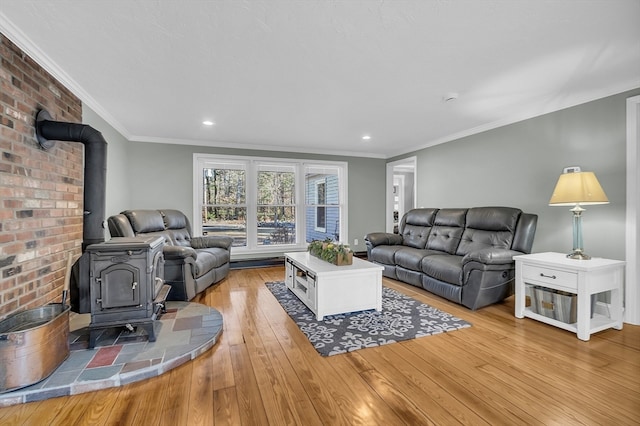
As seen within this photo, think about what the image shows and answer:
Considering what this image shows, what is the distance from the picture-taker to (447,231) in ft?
14.3

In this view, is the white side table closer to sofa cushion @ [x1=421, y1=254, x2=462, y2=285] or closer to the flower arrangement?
sofa cushion @ [x1=421, y1=254, x2=462, y2=285]

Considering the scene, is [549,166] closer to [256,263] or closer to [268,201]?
[268,201]

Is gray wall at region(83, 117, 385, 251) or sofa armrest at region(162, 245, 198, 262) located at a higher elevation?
gray wall at region(83, 117, 385, 251)

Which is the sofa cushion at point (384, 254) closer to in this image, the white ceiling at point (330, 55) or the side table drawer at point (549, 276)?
the side table drawer at point (549, 276)

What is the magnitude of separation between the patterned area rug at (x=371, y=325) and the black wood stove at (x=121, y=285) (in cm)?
134

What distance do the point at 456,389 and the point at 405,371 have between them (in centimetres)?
33

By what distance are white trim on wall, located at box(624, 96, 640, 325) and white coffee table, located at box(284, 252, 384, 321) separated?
235 cm

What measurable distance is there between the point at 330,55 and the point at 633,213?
3194 millimetres

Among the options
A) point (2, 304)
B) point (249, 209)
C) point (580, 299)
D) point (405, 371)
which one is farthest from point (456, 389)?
point (249, 209)

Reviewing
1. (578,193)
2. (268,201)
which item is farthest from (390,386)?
(268,201)

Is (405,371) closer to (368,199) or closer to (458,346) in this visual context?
(458,346)

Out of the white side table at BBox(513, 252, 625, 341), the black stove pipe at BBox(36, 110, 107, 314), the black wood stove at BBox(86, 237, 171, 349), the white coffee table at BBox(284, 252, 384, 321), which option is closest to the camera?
the black wood stove at BBox(86, 237, 171, 349)

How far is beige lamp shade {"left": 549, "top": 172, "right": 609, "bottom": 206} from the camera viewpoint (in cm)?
267

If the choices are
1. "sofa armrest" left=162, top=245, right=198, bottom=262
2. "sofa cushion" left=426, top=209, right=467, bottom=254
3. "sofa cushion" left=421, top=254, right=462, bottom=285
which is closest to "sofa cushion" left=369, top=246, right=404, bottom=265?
"sofa cushion" left=426, top=209, right=467, bottom=254
